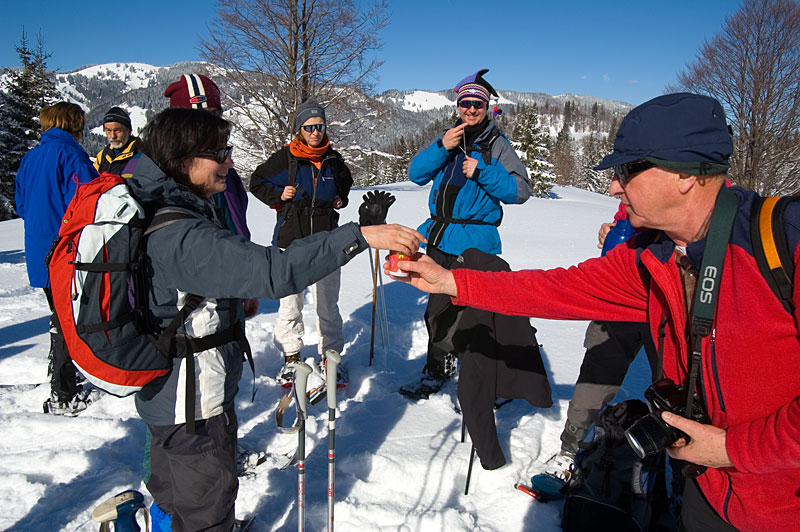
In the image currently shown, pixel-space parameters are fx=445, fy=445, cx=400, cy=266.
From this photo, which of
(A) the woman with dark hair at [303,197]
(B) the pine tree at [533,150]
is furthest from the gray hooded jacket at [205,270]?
(B) the pine tree at [533,150]

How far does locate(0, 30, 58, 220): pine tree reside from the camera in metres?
24.5

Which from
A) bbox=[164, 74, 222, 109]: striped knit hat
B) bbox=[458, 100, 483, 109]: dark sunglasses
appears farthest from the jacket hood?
bbox=[458, 100, 483, 109]: dark sunglasses

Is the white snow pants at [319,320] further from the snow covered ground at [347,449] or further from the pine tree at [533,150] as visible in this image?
the pine tree at [533,150]

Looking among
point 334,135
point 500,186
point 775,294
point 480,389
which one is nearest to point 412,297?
point 500,186

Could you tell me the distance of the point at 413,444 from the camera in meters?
3.46

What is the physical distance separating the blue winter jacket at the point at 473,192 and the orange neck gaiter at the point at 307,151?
1.16 metres

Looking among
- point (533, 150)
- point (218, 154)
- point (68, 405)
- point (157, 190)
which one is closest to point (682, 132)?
point (218, 154)

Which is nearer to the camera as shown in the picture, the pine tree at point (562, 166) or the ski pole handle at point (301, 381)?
the ski pole handle at point (301, 381)

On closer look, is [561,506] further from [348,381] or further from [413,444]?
[348,381]

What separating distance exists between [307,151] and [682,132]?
12.1 ft

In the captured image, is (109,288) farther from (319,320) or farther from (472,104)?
(472,104)

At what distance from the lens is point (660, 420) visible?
1.49 metres

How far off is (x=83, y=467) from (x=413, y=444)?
2.30 meters

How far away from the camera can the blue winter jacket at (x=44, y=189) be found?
3461 mm
